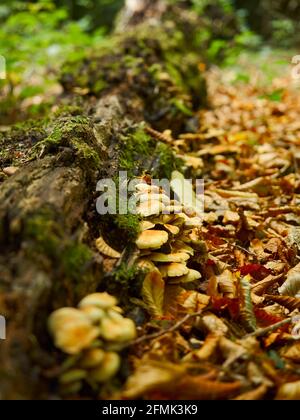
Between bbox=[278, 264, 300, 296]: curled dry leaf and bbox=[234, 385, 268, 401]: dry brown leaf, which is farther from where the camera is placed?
bbox=[278, 264, 300, 296]: curled dry leaf

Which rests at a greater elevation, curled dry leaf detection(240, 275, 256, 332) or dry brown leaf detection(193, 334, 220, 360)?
curled dry leaf detection(240, 275, 256, 332)

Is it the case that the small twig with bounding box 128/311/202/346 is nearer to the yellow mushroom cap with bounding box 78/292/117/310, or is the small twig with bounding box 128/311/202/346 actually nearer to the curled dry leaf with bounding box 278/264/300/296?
the yellow mushroom cap with bounding box 78/292/117/310

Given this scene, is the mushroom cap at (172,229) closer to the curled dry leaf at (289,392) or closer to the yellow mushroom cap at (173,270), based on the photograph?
the yellow mushroom cap at (173,270)

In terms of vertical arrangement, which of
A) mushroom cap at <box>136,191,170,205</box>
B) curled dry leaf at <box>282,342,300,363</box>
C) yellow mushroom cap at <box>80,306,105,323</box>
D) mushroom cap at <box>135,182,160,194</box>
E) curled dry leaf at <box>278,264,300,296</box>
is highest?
mushroom cap at <box>135,182,160,194</box>

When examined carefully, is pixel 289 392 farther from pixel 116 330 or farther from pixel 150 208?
pixel 150 208

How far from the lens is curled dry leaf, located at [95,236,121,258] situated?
2409 mm

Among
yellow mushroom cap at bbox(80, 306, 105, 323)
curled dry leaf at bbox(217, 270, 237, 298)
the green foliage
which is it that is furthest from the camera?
the green foliage

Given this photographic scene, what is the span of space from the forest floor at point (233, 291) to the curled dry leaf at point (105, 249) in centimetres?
22

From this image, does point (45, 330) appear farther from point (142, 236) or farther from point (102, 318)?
point (142, 236)

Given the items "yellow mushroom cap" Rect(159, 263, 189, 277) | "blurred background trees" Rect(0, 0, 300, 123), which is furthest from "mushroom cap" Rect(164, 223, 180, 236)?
"blurred background trees" Rect(0, 0, 300, 123)

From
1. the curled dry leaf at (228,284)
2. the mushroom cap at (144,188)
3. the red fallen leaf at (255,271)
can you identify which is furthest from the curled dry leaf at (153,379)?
the mushroom cap at (144,188)

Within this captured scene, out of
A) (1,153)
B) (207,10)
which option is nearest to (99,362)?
(1,153)

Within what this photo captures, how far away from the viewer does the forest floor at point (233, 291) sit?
6.31 ft

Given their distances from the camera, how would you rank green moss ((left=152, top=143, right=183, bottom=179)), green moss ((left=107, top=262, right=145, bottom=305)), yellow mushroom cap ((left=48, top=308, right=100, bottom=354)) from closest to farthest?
yellow mushroom cap ((left=48, top=308, right=100, bottom=354))
green moss ((left=107, top=262, right=145, bottom=305))
green moss ((left=152, top=143, right=183, bottom=179))
